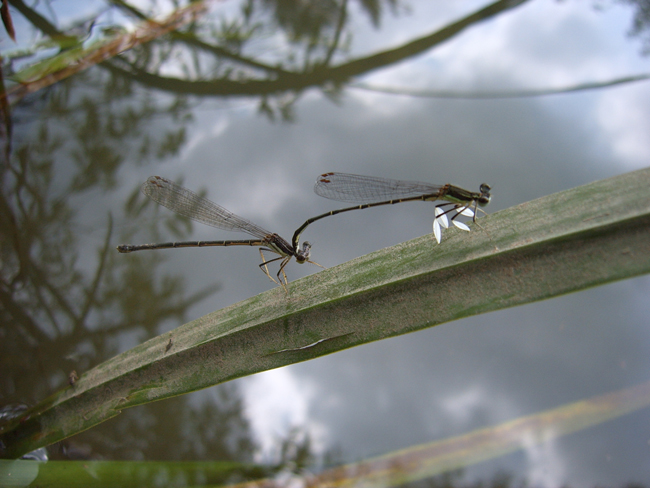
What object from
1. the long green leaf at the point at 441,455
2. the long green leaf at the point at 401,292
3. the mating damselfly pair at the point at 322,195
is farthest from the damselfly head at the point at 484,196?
the long green leaf at the point at 441,455

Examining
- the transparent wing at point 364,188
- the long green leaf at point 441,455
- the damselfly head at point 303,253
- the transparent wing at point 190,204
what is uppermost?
the transparent wing at point 190,204

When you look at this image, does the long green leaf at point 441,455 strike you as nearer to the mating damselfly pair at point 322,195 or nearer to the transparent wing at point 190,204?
the mating damselfly pair at point 322,195

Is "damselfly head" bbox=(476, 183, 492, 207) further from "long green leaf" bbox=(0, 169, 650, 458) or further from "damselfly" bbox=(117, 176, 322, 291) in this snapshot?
"damselfly" bbox=(117, 176, 322, 291)

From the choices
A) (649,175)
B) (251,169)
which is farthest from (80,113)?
(649,175)

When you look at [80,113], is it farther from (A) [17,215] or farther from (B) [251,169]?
(B) [251,169]

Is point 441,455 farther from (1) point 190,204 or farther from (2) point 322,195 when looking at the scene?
(1) point 190,204
